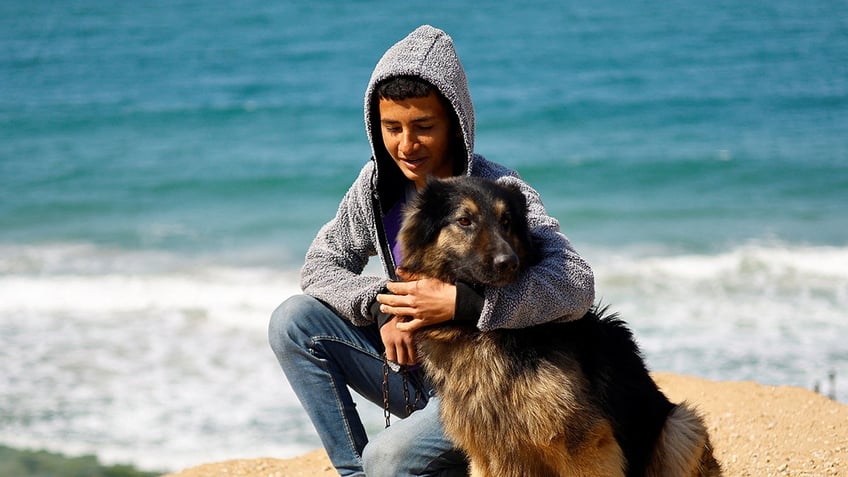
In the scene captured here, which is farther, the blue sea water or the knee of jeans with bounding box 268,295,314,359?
the blue sea water

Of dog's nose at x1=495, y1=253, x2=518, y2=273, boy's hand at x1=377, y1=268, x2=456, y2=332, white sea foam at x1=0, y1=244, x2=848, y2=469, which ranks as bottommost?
white sea foam at x1=0, y1=244, x2=848, y2=469

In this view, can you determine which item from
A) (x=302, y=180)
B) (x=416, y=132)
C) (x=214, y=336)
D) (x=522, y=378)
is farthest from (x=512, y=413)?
(x=302, y=180)

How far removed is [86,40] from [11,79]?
425 centimetres

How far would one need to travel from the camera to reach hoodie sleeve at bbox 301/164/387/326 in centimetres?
362

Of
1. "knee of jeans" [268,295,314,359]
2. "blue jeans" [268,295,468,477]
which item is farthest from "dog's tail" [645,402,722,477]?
"knee of jeans" [268,295,314,359]

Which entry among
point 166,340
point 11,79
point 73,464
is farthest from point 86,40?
point 73,464

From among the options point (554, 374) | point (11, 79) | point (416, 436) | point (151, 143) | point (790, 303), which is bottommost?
point (790, 303)

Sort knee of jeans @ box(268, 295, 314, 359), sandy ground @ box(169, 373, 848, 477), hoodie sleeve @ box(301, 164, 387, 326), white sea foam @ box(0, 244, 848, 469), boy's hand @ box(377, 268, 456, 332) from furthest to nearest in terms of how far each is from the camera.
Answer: white sea foam @ box(0, 244, 848, 469)
sandy ground @ box(169, 373, 848, 477)
knee of jeans @ box(268, 295, 314, 359)
hoodie sleeve @ box(301, 164, 387, 326)
boy's hand @ box(377, 268, 456, 332)

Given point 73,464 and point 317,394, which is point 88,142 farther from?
point 317,394

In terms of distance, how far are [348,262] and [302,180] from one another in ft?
37.2

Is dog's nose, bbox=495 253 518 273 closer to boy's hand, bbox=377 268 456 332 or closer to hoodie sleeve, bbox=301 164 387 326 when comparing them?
boy's hand, bbox=377 268 456 332

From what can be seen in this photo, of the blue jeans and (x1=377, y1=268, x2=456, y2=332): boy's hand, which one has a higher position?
(x1=377, y1=268, x2=456, y2=332): boy's hand

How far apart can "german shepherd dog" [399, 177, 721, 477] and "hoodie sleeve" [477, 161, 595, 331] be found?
2.5 inches

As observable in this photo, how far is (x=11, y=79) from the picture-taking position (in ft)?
74.4
